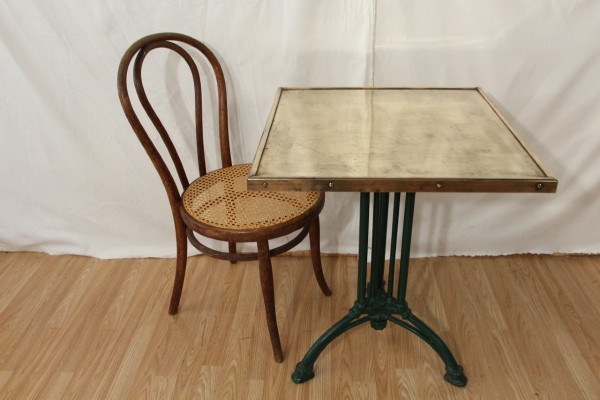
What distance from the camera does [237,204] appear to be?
63.6 inches

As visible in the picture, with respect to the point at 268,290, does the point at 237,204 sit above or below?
above

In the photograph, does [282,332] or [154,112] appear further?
[282,332]

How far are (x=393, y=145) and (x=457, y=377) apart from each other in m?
0.77

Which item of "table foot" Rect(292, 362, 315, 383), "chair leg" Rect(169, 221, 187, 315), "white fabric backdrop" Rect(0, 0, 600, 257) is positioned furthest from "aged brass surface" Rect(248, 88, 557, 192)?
"table foot" Rect(292, 362, 315, 383)

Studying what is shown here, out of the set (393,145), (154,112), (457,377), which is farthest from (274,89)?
(457,377)

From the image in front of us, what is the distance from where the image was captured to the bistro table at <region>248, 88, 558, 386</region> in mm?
1122

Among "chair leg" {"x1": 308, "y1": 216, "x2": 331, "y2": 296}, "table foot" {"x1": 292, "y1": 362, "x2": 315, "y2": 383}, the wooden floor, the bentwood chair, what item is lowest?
the wooden floor

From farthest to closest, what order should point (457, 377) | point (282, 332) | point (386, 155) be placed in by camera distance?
point (282, 332)
point (457, 377)
point (386, 155)

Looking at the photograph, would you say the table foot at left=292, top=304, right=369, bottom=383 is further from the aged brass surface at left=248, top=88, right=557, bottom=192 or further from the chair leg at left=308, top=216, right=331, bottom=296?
the aged brass surface at left=248, top=88, right=557, bottom=192

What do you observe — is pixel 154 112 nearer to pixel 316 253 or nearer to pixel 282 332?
pixel 316 253

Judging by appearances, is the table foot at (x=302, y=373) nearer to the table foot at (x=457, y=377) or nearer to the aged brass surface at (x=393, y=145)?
the table foot at (x=457, y=377)

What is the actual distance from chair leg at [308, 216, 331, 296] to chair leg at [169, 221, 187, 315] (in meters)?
0.44

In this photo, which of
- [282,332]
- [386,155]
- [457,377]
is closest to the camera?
[386,155]

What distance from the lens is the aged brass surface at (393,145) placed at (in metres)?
1.12
